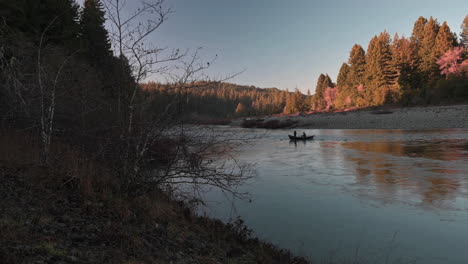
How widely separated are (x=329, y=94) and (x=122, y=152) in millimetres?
80694

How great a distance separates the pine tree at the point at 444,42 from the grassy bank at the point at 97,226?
6087 cm

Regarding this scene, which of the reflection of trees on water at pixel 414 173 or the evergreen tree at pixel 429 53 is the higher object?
the evergreen tree at pixel 429 53

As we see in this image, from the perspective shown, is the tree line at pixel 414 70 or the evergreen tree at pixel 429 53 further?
the evergreen tree at pixel 429 53

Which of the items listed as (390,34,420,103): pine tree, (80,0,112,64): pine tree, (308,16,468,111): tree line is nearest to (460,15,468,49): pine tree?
(308,16,468,111): tree line

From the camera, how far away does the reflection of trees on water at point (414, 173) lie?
8023mm

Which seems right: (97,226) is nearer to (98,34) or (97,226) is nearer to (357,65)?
(98,34)

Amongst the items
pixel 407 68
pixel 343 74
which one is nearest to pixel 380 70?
pixel 407 68

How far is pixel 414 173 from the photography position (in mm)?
10570

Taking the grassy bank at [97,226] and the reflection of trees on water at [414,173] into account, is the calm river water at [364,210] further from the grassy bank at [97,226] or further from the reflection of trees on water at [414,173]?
the grassy bank at [97,226]

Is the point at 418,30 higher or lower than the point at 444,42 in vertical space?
higher

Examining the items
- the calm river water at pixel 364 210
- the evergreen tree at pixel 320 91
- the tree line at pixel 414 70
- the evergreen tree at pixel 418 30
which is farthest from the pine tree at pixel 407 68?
the calm river water at pixel 364 210

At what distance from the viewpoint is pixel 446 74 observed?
1843 inches

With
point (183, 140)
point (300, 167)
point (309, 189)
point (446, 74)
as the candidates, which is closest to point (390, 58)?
point (446, 74)

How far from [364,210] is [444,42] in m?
58.6
